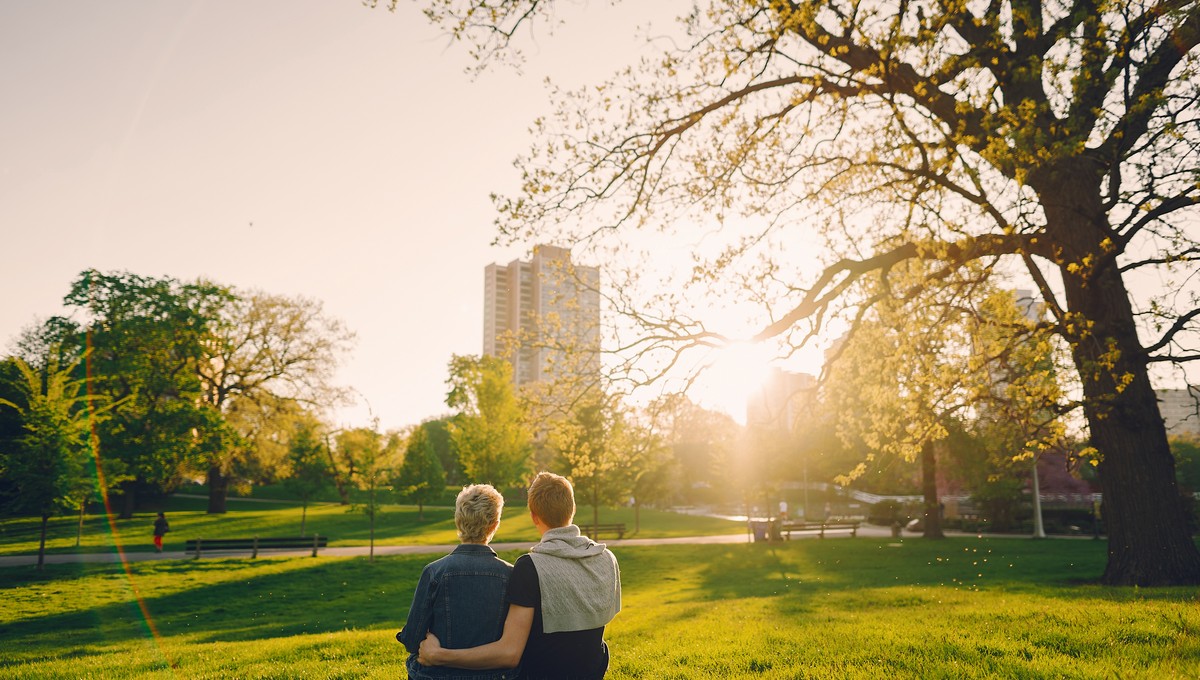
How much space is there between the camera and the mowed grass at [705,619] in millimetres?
6484

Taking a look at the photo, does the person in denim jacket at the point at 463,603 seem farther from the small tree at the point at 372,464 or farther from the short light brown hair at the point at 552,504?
the small tree at the point at 372,464

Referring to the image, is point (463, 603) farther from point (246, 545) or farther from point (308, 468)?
point (308, 468)

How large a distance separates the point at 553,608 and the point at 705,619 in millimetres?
8102

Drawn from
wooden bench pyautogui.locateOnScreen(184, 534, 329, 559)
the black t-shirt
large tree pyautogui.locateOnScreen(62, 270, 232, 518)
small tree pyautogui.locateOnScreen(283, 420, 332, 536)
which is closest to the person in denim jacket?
the black t-shirt

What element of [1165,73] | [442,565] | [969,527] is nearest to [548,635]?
[442,565]

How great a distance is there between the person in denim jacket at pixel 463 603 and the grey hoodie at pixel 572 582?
0.23 meters

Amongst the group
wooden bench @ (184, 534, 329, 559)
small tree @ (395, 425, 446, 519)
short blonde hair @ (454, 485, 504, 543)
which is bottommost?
wooden bench @ (184, 534, 329, 559)

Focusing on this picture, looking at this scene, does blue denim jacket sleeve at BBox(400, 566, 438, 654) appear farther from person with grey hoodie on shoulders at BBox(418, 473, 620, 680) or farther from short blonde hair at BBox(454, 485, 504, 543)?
short blonde hair at BBox(454, 485, 504, 543)

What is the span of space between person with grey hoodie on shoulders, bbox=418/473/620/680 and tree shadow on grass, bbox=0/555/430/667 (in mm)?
10039

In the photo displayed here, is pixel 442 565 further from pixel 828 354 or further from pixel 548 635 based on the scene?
pixel 828 354

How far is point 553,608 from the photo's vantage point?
3.36 m

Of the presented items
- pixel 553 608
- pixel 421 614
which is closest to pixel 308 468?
pixel 421 614

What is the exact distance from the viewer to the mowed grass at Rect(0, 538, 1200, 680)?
648 cm

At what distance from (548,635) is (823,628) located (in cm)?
644
